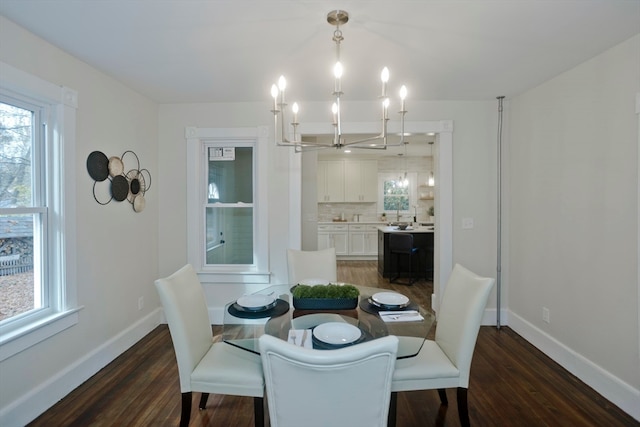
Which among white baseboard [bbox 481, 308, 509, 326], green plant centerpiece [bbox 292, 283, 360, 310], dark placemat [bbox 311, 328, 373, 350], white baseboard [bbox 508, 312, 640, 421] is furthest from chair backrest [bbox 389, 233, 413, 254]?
dark placemat [bbox 311, 328, 373, 350]

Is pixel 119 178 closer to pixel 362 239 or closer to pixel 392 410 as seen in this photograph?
pixel 392 410

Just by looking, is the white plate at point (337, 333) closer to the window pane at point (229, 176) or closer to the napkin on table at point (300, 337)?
the napkin on table at point (300, 337)

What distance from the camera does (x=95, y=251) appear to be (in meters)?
2.63

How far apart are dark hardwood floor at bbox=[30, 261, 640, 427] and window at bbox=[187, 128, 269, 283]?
1.09 metres

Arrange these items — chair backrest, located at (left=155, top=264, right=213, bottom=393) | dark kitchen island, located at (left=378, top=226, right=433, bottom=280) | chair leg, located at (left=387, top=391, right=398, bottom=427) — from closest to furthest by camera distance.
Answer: chair leg, located at (left=387, top=391, right=398, bottom=427) < chair backrest, located at (left=155, top=264, right=213, bottom=393) < dark kitchen island, located at (left=378, top=226, right=433, bottom=280)

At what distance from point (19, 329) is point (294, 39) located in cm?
249

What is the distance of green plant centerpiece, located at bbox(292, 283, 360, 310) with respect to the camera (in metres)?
1.96

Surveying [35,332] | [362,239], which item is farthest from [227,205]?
[362,239]

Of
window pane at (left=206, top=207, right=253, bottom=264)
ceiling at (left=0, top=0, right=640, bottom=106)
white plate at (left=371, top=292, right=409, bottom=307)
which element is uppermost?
ceiling at (left=0, top=0, right=640, bottom=106)

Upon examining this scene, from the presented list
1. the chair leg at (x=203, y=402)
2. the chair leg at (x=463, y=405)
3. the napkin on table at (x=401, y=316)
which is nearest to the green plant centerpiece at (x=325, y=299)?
the napkin on table at (x=401, y=316)

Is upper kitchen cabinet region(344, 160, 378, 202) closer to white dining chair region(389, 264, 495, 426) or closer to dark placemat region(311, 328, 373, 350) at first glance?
white dining chair region(389, 264, 495, 426)

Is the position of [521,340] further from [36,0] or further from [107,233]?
[36,0]

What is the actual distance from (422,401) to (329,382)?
149cm

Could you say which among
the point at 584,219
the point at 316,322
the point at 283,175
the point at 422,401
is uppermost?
the point at 283,175
